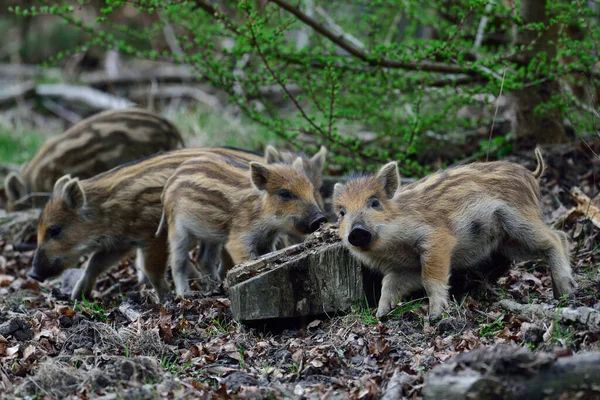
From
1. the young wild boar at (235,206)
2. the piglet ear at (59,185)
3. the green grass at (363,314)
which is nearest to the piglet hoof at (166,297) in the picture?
the young wild boar at (235,206)

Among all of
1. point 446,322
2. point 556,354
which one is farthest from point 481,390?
point 446,322

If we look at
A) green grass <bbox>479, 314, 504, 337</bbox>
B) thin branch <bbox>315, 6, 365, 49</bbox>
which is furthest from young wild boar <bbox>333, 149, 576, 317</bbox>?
thin branch <bbox>315, 6, 365, 49</bbox>

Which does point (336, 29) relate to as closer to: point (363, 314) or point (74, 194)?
point (74, 194)

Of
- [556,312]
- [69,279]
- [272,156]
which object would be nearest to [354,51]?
[272,156]

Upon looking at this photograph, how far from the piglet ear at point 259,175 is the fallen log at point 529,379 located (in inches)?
124

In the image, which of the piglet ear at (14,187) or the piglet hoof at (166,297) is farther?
the piglet ear at (14,187)

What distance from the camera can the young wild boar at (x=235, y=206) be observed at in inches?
242

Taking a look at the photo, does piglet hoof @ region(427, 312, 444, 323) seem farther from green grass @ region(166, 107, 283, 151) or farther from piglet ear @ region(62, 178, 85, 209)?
green grass @ region(166, 107, 283, 151)

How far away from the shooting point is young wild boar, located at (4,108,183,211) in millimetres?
9531

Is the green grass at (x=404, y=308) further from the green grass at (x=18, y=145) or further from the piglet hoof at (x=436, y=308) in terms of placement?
the green grass at (x=18, y=145)

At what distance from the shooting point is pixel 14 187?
30.7ft

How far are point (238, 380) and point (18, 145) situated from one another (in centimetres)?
869

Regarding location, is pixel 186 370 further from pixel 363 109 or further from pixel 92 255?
pixel 363 109

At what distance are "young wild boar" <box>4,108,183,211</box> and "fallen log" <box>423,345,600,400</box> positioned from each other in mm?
6824
